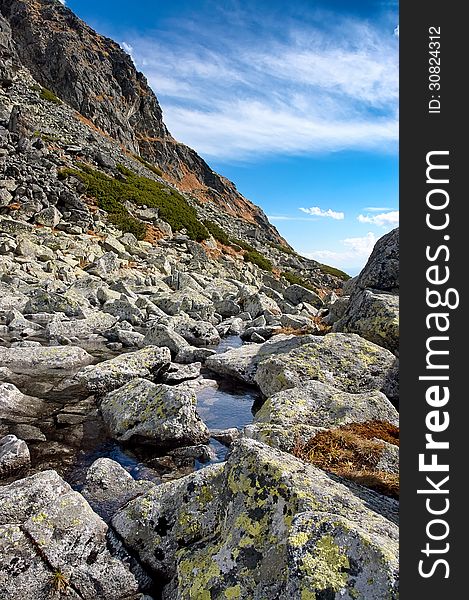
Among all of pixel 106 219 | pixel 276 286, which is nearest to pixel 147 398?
pixel 276 286

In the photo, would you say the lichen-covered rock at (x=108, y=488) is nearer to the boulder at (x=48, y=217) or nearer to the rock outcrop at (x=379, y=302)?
the rock outcrop at (x=379, y=302)

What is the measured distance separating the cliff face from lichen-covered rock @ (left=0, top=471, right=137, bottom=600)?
100705mm

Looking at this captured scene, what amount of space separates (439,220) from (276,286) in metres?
41.1

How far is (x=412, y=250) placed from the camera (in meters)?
4.03

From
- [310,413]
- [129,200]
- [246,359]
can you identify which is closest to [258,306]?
[246,359]

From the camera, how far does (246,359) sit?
15617mm

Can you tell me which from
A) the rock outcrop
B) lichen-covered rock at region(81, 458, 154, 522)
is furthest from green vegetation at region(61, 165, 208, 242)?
lichen-covered rock at region(81, 458, 154, 522)

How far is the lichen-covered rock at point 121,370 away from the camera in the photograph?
43.4ft

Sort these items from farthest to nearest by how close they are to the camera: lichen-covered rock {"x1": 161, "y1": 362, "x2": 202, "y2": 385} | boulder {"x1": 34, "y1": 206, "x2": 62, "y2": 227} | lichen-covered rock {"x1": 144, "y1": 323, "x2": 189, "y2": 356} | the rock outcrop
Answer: boulder {"x1": 34, "y1": 206, "x2": 62, "y2": 227} < lichen-covered rock {"x1": 144, "y1": 323, "x2": 189, "y2": 356} < lichen-covered rock {"x1": 161, "y1": 362, "x2": 202, "y2": 385} < the rock outcrop

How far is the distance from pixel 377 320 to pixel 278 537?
34.1ft

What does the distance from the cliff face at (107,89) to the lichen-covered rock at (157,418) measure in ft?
315

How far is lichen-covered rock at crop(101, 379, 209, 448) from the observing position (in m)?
9.89

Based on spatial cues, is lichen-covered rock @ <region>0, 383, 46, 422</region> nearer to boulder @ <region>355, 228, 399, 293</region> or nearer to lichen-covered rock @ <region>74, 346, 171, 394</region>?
A: lichen-covered rock @ <region>74, 346, 171, 394</region>

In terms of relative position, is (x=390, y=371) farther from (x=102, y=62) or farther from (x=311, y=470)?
(x=102, y=62)
